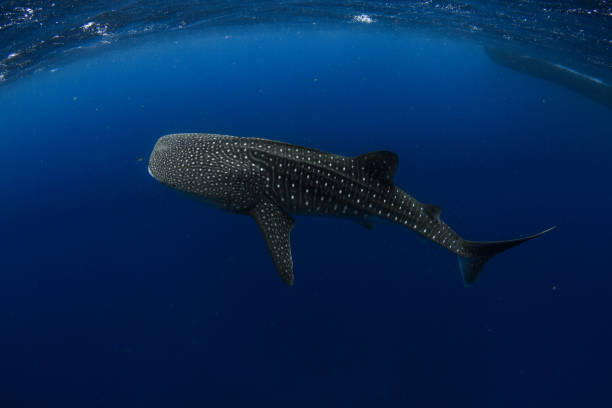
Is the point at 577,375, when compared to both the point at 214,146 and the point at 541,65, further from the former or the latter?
the point at 541,65

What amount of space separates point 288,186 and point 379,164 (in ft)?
4.03

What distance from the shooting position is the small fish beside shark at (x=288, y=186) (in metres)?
3.75

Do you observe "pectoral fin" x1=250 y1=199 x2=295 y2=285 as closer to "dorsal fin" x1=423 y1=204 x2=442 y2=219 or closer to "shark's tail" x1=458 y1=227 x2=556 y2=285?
"dorsal fin" x1=423 y1=204 x2=442 y2=219

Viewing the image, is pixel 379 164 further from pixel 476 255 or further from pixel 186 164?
pixel 186 164

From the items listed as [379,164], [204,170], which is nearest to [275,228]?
[204,170]

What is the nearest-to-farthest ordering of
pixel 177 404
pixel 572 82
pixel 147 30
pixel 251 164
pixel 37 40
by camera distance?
1. pixel 251 164
2. pixel 177 404
3. pixel 37 40
4. pixel 147 30
5. pixel 572 82

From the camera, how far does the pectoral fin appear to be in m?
3.89

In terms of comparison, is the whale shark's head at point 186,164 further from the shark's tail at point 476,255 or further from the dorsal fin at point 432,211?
the shark's tail at point 476,255

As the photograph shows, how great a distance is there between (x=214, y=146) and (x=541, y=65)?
34798 millimetres

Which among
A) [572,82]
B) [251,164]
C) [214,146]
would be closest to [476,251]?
[251,164]

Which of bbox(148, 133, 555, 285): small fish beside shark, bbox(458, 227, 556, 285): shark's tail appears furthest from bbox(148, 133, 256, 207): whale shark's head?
bbox(458, 227, 556, 285): shark's tail

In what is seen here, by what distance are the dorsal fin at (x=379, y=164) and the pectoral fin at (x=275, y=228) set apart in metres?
1.28

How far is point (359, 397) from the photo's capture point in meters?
6.09

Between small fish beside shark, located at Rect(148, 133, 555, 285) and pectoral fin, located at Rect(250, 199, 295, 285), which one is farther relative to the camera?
pectoral fin, located at Rect(250, 199, 295, 285)
